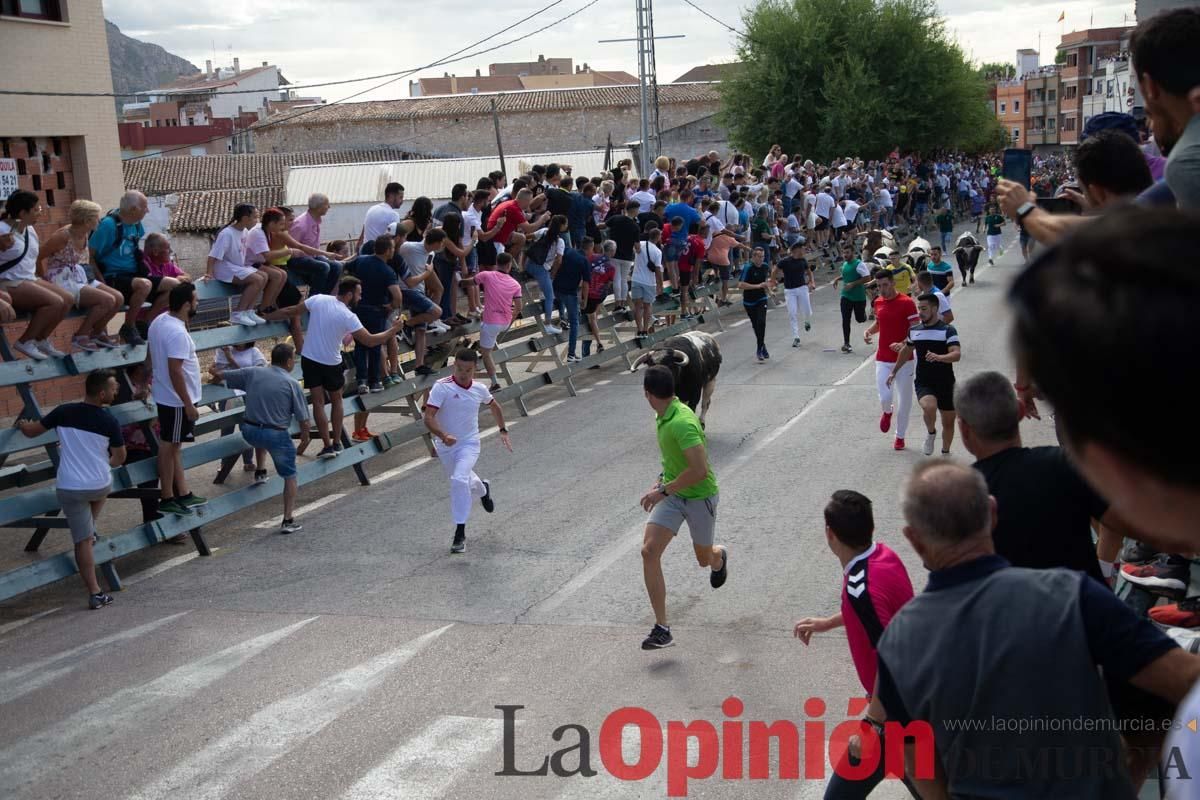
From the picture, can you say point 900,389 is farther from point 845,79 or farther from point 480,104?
point 480,104

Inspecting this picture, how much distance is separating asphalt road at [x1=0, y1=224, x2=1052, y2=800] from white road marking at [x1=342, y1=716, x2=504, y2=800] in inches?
0.7

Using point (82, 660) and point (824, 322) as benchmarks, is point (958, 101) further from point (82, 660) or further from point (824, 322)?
point (82, 660)

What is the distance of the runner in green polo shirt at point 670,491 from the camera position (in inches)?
326

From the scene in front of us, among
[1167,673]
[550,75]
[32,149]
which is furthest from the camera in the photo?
[550,75]

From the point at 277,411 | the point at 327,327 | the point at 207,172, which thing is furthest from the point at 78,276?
the point at 207,172

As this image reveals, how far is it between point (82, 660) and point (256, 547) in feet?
9.45

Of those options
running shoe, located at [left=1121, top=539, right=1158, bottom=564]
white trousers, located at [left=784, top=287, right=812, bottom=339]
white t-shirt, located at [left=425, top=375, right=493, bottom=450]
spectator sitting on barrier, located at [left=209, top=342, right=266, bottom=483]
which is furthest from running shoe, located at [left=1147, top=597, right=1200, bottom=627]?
white trousers, located at [left=784, top=287, right=812, bottom=339]

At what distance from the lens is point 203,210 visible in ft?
174

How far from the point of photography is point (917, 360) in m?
13.5

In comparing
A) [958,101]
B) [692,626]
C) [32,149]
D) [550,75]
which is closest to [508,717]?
[692,626]

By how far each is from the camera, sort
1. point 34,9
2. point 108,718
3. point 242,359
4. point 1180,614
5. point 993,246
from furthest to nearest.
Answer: point 993,246 → point 34,9 → point 242,359 → point 108,718 → point 1180,614

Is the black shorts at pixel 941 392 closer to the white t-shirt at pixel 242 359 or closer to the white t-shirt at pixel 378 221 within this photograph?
the white t-shirt at pixel 378 221

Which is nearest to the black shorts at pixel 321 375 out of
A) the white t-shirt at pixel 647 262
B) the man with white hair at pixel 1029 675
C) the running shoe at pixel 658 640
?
the running shoe at pixel 658 640

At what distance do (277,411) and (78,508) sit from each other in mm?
2257
